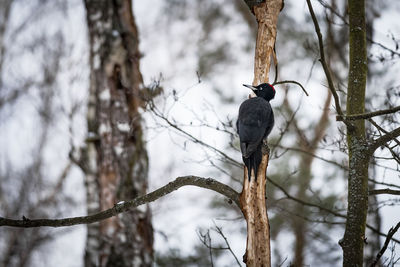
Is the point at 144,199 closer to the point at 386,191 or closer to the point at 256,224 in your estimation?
the point at 256,224

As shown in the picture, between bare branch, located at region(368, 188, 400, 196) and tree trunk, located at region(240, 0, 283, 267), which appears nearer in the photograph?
tree trunk, located at region(240, 0, 283, 267)

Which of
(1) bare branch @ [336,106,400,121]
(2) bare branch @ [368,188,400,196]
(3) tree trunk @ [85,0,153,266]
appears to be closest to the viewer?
(1) bare branch @ [336,106,400,121]

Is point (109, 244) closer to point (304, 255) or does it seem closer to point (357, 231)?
point (357, 231)

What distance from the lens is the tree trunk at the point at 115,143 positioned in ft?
18.0

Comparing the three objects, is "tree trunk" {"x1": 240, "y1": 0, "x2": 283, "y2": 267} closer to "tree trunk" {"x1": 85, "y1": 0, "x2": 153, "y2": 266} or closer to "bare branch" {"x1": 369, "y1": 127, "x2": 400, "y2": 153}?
"bare branch" {"x1": 369, "y1": 127, "x2": 400, "y2": 153}

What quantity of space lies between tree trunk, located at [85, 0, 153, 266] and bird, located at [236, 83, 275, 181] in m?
2.04

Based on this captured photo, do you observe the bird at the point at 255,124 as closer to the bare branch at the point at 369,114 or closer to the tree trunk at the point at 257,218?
the tree trunk at the point at 257,218

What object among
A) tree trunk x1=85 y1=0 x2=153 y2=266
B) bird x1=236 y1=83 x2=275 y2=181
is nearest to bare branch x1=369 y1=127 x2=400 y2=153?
bird x1=236 y1=83 x2=275 y2=181

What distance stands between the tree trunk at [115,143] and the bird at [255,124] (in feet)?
6.70

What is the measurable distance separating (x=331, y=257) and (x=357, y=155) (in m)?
5.94

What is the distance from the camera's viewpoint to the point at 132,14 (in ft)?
20.6

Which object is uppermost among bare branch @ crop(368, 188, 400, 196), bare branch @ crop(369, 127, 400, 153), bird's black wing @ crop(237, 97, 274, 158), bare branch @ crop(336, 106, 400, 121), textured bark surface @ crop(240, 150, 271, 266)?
bird's black wing @ crop(237, 97, 274, 158)

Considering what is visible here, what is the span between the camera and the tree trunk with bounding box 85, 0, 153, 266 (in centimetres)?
550

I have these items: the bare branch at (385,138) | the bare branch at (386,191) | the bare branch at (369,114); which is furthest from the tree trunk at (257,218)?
the bare branch at (386,191)
